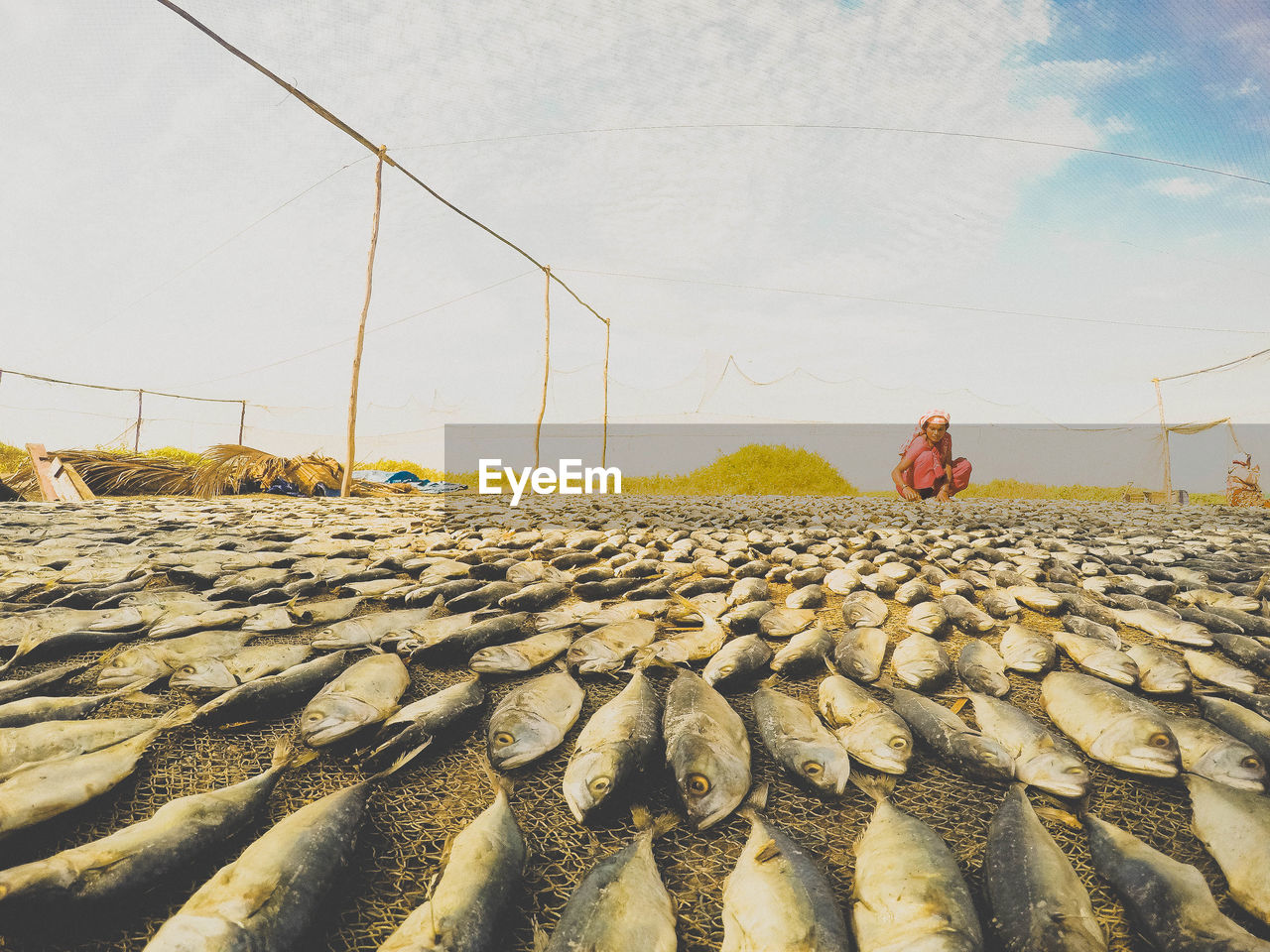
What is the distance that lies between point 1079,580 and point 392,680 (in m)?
3.71

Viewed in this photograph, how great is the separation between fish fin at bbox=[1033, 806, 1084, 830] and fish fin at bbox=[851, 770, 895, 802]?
29 centimetres

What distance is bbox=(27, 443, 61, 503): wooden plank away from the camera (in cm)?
880

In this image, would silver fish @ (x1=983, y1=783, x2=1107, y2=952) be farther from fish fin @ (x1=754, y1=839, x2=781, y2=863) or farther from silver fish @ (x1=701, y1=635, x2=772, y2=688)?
silver fish @ (x1=701, y1=635, x2=772, y2=688)

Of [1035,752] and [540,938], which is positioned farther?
[1035,752]

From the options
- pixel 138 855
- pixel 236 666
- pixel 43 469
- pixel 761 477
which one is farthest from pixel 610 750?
pixel 761 477

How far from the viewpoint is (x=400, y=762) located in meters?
1.36

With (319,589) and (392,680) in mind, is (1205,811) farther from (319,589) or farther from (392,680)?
(319,589)

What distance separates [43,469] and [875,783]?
12.8 meters

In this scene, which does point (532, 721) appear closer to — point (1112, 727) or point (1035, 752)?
point (1035, 752)

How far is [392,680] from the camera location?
1.69 metres

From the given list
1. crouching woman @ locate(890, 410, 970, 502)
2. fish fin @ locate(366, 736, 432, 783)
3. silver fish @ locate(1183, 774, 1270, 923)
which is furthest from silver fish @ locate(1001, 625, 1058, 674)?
crouching woman @ locate(890, 410, 970, 502)

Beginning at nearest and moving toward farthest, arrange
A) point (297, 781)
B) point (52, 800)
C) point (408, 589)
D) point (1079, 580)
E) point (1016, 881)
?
1. point (1016, 881)
2. point (52, 800)
3. point (297, 781)
4. point (408, 589)
5. point (1079, 580)

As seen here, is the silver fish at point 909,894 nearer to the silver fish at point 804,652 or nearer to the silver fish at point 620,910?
the silver fish at point 620,910

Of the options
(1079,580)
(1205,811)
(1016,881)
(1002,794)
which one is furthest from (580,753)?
(1079,580)
